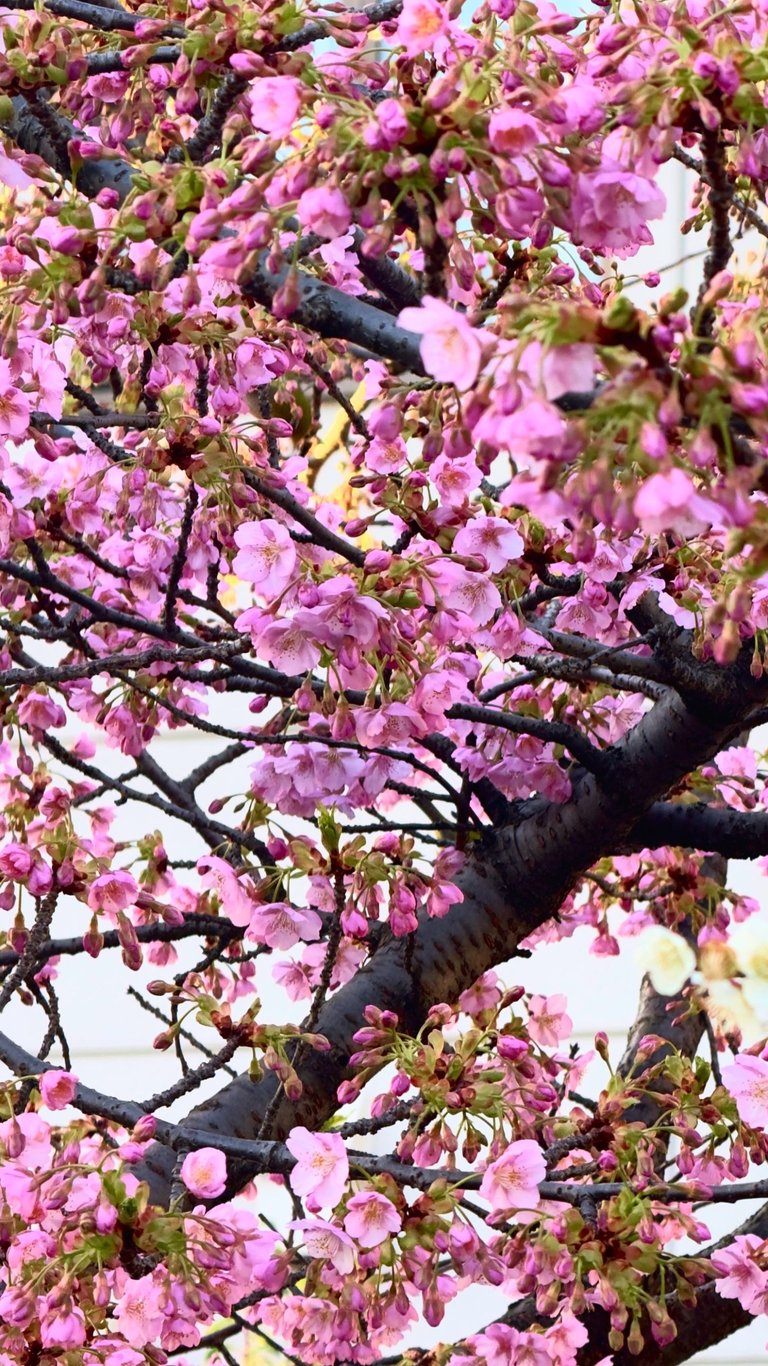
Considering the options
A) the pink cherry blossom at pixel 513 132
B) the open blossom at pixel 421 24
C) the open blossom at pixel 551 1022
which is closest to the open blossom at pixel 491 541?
the open blossom at pixel 421 24

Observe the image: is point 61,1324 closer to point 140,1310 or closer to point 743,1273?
point 140,1310

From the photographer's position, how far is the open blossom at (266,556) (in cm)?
185

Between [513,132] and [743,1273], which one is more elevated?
[513,132]

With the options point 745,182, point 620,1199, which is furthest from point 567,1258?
point 745,182

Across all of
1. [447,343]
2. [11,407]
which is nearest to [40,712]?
[11,407]

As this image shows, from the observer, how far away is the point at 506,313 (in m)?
1.06

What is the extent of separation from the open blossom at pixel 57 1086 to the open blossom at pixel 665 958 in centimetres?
70

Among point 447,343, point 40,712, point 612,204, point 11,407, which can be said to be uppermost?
point 40,712

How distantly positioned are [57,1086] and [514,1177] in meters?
0.55

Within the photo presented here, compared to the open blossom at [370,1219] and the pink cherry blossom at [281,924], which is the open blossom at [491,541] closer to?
the pink cherry blossom at [281,924]

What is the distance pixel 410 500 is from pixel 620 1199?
846 mm

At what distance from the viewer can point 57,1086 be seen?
72.3 inches

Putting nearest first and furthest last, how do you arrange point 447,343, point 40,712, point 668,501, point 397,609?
point 668,501, point 447,343, point 397,609, point 40,712

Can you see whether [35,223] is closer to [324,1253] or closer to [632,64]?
[632,64]
